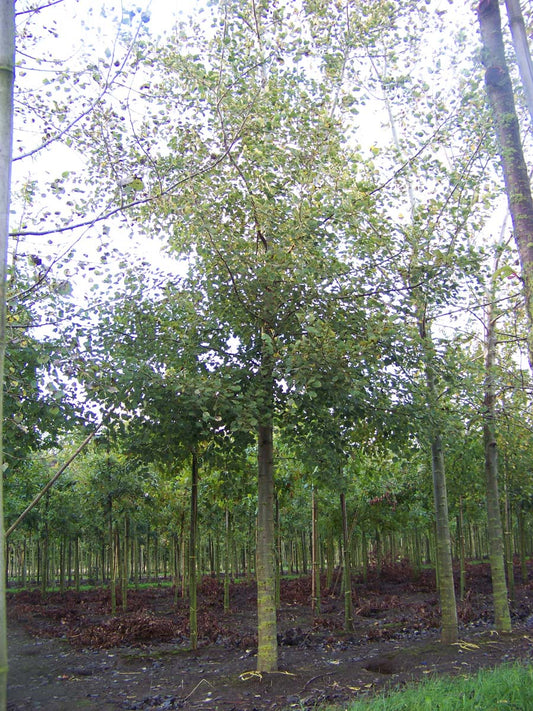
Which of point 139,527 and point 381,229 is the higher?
point 381,229

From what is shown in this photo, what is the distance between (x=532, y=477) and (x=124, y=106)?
11105 millimetres

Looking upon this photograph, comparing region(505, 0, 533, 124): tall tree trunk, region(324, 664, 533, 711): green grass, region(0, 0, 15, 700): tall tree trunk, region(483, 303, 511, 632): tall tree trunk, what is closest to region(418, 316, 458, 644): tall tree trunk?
region(483, 303, 511, 632): tall tree trunk

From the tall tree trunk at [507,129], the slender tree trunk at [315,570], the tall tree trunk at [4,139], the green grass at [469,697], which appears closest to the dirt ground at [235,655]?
the slender tree trunk at [315,570]

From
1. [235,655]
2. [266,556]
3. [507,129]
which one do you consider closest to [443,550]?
[266,556]

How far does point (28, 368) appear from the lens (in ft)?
21.2

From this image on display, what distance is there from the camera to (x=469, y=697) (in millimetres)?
4961

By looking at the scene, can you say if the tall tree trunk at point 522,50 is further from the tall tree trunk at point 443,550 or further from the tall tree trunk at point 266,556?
the tall tree trunk at point 443,550

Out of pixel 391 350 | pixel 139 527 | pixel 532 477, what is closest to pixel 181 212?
pixel 391 350

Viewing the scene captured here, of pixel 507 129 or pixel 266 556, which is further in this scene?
pixel 266 556

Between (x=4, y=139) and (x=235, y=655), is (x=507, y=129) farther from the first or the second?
(x=235, y=655)

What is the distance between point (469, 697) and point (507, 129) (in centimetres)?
499

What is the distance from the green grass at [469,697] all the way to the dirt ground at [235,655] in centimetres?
74

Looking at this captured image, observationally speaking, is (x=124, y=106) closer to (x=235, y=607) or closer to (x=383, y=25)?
(x=383, y=25)

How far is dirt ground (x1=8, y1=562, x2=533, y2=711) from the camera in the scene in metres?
6.53
